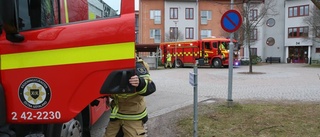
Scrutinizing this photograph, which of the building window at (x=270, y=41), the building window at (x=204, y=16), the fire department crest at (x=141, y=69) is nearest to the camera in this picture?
the fire department crest at (x=141, y=69)

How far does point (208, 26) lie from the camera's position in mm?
45812

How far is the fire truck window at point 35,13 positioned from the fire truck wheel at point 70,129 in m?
1.08

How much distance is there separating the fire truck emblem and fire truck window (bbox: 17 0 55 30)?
47 centimetres

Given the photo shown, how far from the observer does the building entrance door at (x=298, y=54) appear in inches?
1668

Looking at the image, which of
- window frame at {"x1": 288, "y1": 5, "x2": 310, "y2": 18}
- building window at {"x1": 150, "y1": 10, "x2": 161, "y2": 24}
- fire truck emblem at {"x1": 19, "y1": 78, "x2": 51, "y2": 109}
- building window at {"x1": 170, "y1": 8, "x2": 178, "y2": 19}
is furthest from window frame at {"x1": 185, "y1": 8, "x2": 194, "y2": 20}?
fire truck emblem at {"x1": 19, "y1": 78, "x2": 51, "y2": 109}

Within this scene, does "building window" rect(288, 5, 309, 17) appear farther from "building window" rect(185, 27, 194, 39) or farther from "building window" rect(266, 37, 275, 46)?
"building window" rect(185, 27, 194, 39)

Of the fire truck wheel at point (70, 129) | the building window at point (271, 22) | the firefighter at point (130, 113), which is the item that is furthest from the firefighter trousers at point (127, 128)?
the building window at point (271, 22)

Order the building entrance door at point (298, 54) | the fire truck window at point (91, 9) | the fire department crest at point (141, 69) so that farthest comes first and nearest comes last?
the building entrance door at point (298, 54) → the fire department crest at point (141, 69) → the fire truck window at point (91, 9)

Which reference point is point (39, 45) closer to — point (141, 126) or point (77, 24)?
point (77, 24)

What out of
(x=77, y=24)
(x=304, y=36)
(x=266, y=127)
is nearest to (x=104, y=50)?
(x=77, y=24)

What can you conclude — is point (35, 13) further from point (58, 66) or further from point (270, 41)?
point (270, 41)

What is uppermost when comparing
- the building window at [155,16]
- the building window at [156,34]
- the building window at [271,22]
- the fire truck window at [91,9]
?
the building window at [155,16]

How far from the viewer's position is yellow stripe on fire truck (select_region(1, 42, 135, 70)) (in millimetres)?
2537

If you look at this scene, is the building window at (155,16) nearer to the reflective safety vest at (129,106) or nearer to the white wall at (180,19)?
the white wall at (180,19)
